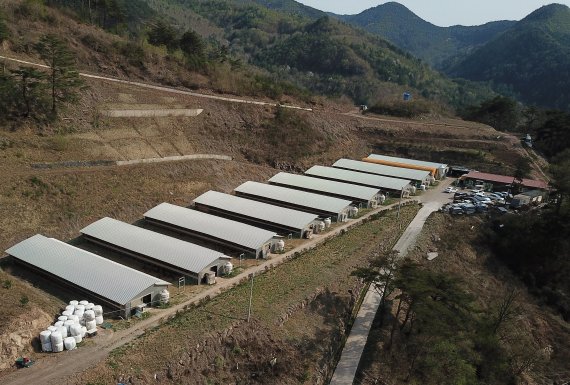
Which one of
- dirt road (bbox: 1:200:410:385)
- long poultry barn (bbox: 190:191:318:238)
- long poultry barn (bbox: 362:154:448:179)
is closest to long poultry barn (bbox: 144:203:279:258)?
long poultry barn (bbox: 190:191:318:238)

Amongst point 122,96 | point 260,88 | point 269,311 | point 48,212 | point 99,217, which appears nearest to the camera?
point 269,311

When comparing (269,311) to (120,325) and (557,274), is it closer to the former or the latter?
(120,325)

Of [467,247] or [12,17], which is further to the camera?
[12,17]

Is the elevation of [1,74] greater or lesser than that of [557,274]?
greater

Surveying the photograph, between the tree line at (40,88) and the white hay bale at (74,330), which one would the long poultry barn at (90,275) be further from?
the tree line at (40,88)

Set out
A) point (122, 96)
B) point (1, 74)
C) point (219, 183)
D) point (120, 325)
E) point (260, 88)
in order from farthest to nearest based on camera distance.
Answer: point (260, 88), point (122, 96), point (219, 183), point (1, 74), point (120, 325)

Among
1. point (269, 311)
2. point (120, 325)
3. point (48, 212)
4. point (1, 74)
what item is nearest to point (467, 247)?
point (269, 311)

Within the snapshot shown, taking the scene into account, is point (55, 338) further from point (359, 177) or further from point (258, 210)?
point (359, 177)

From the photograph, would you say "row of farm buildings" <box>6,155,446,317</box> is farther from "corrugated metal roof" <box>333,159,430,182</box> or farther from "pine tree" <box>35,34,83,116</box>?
"pine tree" <box>35,34,83,116</box>
